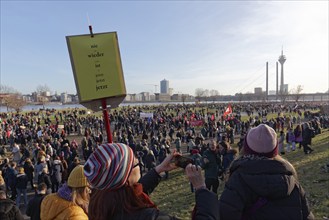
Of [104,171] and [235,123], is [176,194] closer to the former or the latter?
[104,171]

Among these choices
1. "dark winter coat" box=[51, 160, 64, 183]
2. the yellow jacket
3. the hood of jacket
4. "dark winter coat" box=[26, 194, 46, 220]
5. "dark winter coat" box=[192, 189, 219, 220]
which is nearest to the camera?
"dark winter coat" box=[192, 189, 219, 220]

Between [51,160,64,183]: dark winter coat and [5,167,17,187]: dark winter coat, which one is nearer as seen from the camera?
[5,167,17,187]: dark winter coat

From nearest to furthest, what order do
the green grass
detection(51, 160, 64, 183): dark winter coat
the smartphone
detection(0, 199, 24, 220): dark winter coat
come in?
the smartphone, detection(0, 199, 24, 220): dark winter coat, the green grass, detection(51, 160, 64, 183): dark winter coat

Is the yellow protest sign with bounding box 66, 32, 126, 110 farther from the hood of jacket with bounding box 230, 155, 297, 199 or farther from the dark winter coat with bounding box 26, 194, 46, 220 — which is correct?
the dark winter coat with bounding box 26, 194, 46, 220

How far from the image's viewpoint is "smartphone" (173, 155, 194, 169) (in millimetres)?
2176

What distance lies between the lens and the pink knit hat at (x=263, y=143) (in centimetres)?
222

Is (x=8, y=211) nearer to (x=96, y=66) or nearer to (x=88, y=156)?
(x=96, y=66)

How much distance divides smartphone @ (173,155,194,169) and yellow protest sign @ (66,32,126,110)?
3.57 ft

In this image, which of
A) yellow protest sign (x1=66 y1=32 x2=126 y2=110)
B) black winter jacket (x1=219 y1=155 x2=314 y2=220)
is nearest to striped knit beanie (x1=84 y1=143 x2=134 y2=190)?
black winter jacket (x1=219 y1=155 x2=314 y2=220)

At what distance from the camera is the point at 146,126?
27578 millimetres

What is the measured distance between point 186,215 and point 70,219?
554 centimetres

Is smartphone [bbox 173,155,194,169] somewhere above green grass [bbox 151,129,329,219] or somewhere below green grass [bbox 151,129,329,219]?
above

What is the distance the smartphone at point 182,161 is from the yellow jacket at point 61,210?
1.24 meters

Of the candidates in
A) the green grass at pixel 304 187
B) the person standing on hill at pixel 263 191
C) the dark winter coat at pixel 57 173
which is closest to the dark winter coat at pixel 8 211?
the person standing on hill at pixel 263 191
